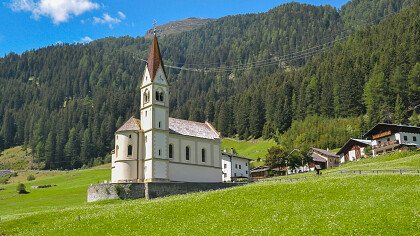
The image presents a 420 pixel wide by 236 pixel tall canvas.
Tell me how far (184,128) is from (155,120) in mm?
7435

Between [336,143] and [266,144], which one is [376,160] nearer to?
[336,143]

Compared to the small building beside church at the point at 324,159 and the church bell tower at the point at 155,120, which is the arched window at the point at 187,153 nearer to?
the church bell tower at the point at 155,120

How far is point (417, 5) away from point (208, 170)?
5682 inches

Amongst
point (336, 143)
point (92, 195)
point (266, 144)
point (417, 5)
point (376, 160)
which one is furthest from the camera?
point (417, 5)

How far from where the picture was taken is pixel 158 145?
78.9m

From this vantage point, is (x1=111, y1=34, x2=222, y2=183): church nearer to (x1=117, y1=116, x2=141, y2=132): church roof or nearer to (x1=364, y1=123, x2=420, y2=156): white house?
(x1=117, y1=116, x2=141, y2=132): church roof

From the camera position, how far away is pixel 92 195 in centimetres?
7094

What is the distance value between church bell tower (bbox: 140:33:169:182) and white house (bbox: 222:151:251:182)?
36.8 meters

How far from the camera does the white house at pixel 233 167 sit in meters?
116

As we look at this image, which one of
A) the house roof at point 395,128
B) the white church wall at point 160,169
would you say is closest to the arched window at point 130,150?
the white church wall at point 160,169

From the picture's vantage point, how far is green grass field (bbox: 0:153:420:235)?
111 feet

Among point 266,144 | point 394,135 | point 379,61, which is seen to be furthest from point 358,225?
point 379,61

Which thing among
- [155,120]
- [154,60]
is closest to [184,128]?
Answer: [155,120]

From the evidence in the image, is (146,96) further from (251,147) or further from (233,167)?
(251,147)
